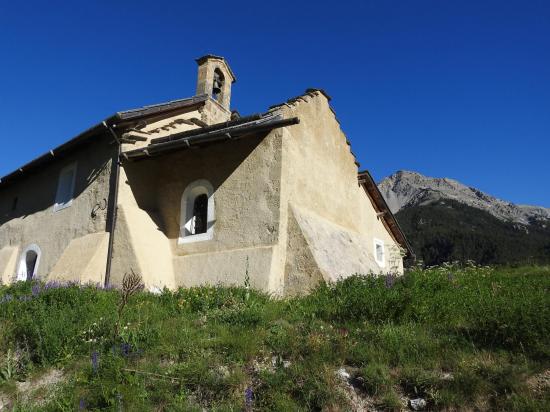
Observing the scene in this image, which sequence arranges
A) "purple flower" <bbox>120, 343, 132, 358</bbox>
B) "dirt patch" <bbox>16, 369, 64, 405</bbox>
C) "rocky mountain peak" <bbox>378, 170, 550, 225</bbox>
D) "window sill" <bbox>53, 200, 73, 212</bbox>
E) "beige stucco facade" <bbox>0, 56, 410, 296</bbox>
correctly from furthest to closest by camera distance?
"rocky mountain peak" <bbox>378, 170, 550, 225</bbox> < "window sill" <bbox>53, 200, 73, 212</bbox> < "beige stucco facade" <bbox>0, 56, 410, 296</bbox> < "purple flower" <bbox>120, 343, 132, 358</bbox> < "dirt patch" <bbox>16, 369, 64, 405</bbox>

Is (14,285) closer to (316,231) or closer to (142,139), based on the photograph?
(142,139)

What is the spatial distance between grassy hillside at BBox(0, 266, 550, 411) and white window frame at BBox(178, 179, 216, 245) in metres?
4.06

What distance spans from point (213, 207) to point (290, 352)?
651 centimetres

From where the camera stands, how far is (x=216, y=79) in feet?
52.9

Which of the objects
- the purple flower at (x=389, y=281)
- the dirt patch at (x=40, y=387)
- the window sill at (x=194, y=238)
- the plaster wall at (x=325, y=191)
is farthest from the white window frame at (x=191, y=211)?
the dirt patch at (x=40, y=387)

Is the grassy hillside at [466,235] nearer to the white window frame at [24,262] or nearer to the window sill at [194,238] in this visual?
the window sill at [194,238]

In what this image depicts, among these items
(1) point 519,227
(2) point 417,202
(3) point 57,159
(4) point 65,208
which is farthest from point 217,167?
(2) point 417,202

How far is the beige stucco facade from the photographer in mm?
10477

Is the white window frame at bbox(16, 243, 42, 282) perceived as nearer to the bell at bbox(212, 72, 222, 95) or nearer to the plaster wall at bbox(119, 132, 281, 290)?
the plaster wall at bbox(119, 132, 281, 290)

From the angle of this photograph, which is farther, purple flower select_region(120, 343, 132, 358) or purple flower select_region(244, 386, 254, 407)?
purple flower select_region(120, 343, 132, 358)

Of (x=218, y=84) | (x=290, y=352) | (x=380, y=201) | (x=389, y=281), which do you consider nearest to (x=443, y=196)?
(x=380, y=201)

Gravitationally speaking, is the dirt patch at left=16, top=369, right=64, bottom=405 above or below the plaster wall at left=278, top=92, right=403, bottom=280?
below

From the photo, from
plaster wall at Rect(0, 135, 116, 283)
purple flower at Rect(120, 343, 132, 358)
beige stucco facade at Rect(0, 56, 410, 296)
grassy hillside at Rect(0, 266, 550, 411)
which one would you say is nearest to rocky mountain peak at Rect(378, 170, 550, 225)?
beige stucco facade at Rect(0, 56, 410, 296)

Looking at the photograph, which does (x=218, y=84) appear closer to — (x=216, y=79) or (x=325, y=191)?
(x=216, y=79)
